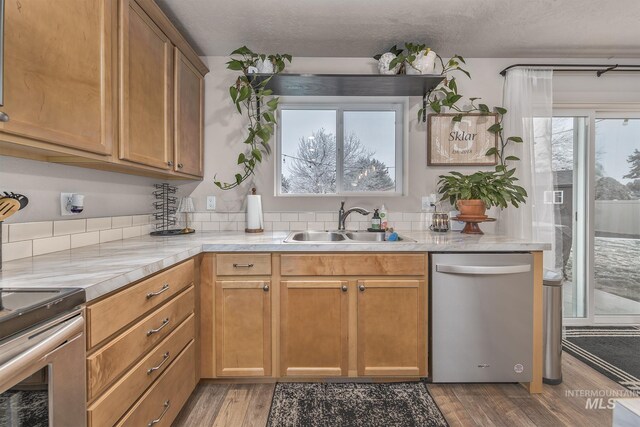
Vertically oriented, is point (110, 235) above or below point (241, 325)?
above

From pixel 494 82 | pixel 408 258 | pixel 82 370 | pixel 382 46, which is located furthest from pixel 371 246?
pixel 494 82

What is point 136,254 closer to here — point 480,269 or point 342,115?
point 480,269

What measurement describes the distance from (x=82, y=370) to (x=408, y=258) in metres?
1.57

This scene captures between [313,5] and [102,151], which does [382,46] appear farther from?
[102,151]

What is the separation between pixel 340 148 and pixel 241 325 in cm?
159

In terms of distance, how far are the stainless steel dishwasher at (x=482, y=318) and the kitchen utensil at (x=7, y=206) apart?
6.33ft

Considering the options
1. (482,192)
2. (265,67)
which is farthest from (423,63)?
(265,67)

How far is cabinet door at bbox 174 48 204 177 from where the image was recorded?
2123 millimetres

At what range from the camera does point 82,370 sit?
946 mm

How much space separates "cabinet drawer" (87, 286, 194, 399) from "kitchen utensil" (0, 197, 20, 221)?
58 cm

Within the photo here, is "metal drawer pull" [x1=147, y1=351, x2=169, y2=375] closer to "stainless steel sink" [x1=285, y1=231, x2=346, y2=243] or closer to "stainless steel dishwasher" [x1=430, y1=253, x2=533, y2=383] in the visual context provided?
"stainless steel sink" [x1=285, y1=231, x2=346, y2=243]

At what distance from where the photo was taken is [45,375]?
32.6 inches

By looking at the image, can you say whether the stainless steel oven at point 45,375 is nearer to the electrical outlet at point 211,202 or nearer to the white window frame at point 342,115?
the electrical outlet at point 211,202

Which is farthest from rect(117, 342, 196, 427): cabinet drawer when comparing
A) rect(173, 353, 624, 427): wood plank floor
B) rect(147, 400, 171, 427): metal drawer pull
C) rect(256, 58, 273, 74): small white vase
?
rect(256, 58, 273, 74): small white vase
